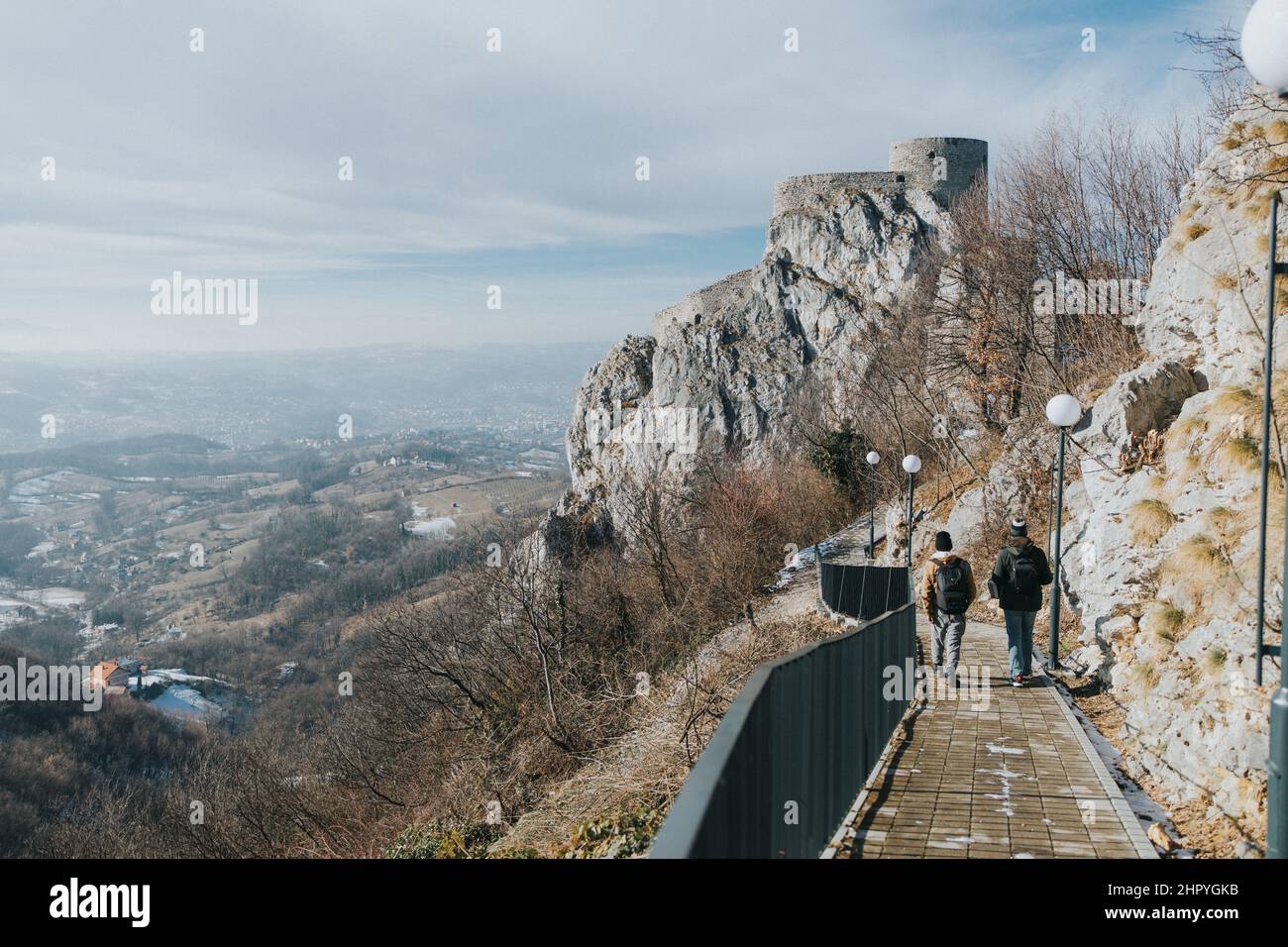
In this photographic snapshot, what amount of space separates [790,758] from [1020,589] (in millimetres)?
6389

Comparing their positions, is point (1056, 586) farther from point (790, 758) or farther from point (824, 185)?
point (824, 185)

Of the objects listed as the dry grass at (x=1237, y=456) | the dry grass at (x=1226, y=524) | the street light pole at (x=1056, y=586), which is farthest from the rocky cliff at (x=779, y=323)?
the dry grass at (x=1226, y=524)

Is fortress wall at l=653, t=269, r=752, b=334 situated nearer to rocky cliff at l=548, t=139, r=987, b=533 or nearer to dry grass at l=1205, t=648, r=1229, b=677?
rocky cliff at l=548, t=139, r=987, b=533

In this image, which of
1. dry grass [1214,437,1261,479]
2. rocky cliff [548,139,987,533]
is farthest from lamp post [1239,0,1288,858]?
rocky cliff [548,139,987,533]

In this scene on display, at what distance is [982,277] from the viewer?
27562mm

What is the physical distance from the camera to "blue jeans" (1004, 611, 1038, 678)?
9805 mm

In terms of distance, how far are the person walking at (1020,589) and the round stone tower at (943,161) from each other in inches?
1917

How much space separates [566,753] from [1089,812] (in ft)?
37.8

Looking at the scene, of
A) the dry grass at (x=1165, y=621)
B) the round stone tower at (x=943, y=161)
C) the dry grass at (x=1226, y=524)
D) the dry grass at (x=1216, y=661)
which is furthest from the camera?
the round stone tower at (x=943, y=161)

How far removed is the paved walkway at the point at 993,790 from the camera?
17.1 ft

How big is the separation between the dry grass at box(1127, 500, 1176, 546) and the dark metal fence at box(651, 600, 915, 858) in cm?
341

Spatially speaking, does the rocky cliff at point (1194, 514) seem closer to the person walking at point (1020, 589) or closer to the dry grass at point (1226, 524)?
the dry grass at point (1226, 524)
